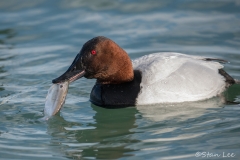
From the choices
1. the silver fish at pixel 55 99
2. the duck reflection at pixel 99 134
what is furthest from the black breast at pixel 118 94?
the silver fish at pixel 55 99

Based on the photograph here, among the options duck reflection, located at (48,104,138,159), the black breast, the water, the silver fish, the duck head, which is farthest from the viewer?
the black breast

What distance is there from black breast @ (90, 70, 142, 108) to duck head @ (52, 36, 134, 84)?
8cm

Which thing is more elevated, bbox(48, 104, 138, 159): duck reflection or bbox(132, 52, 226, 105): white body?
bbox(132, 52, 226, 105): white body

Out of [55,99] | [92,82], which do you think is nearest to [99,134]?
[55,99]

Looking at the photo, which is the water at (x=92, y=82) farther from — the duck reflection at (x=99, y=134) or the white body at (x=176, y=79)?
the white body at (x=176, y=79)

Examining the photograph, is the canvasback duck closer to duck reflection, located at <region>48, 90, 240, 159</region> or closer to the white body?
the white body

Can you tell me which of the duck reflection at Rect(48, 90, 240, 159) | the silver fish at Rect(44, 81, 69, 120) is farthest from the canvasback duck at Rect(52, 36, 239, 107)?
the silver fish at Rect(44, 81, 69, 120)

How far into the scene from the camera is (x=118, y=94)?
766 centimetres

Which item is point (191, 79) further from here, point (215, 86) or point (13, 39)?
point (13, 39)

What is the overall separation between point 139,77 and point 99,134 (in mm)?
1340

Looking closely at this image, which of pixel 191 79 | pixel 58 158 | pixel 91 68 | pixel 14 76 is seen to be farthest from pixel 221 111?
pixel 14 76

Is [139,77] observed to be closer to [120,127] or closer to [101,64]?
[101,64]

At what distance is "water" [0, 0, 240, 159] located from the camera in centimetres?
632

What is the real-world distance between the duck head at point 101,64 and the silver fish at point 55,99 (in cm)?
10
